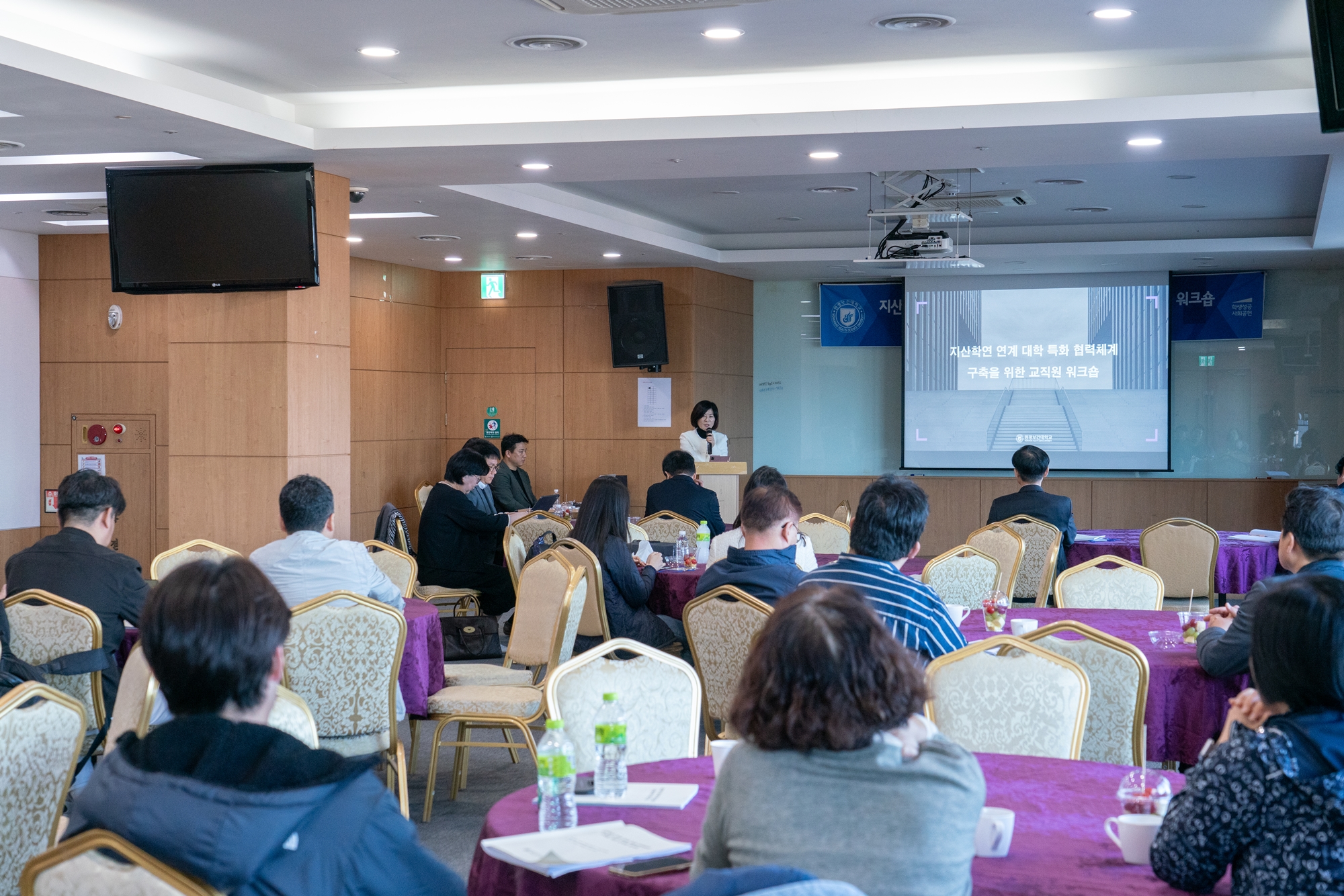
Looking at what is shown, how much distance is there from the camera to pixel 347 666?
4441 mm

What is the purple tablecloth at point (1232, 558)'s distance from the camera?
8250mm

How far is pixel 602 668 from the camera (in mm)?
3469

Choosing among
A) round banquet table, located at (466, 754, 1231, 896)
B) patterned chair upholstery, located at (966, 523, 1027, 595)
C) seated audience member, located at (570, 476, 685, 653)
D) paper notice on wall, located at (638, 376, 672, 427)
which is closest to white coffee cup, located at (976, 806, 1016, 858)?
round banquet table, located at (466, 754, 1231, 896)

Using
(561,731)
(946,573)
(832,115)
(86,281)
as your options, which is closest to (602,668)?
(561,731)

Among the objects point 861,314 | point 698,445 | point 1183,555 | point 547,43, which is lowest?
point 1183,555

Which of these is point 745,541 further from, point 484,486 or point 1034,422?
point 1034,422

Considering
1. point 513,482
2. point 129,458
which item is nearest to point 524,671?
point 513,482

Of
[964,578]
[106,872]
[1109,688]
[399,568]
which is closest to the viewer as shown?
[106,872]

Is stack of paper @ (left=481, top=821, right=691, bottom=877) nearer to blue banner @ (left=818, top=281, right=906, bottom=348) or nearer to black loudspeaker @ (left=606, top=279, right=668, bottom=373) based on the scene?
black loudspeaker @ (left=606, top=279, right=668, bottom=373)

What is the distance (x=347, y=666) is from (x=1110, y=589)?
133 inches

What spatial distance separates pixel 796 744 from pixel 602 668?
164cm

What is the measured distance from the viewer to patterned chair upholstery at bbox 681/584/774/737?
4570 millimetres

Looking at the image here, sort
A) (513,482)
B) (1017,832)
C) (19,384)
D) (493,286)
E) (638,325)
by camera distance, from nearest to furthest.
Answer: (1017,832) < (19,384) < (513,482) < (638,325) < (493,286)

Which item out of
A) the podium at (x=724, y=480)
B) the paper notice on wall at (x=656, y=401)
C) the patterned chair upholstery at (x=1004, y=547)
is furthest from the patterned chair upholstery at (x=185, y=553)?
the paper notice on wall at (x=656, y=401)
